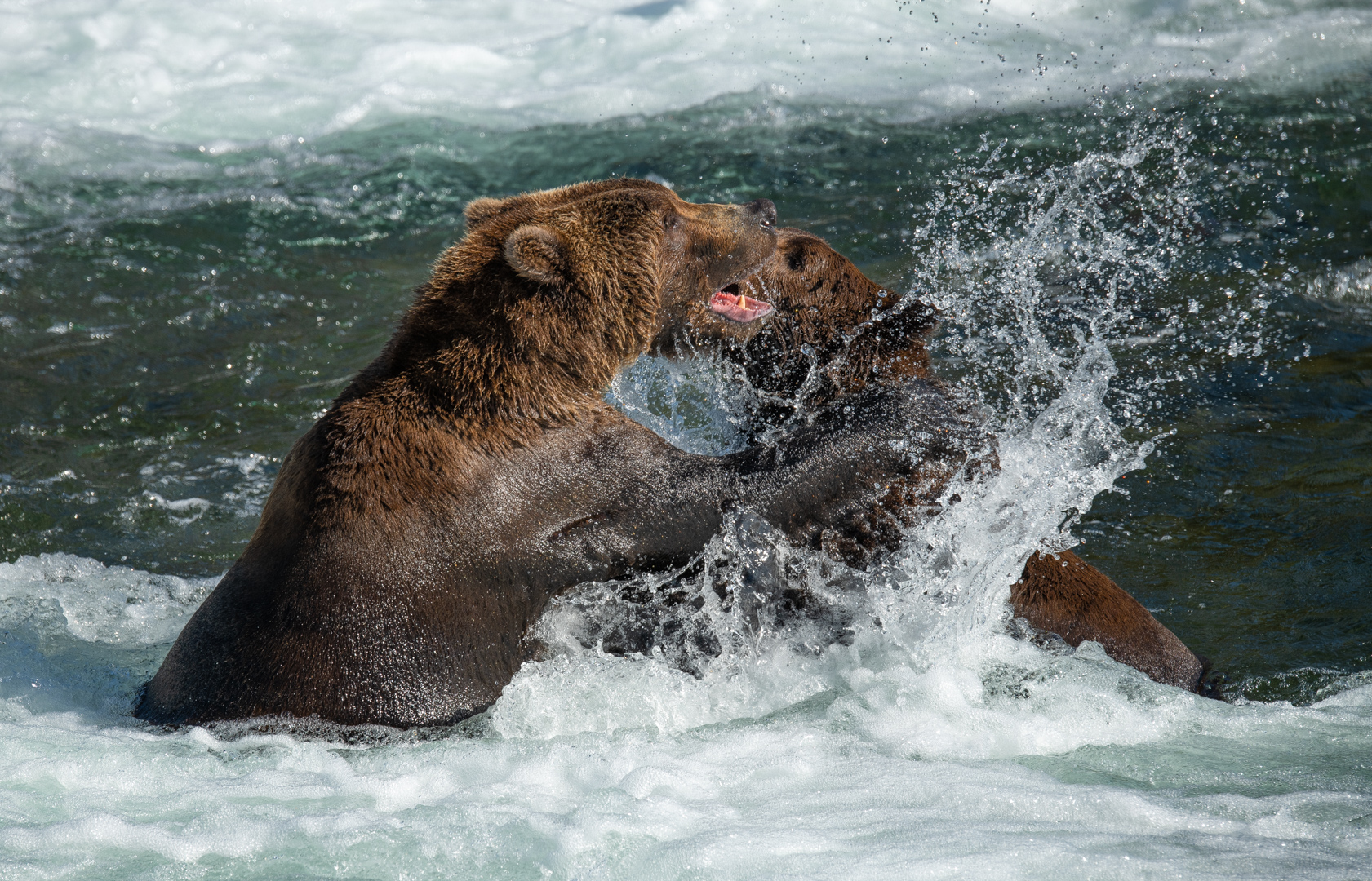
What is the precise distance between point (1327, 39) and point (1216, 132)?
11.4ft

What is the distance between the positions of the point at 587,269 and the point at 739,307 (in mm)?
864

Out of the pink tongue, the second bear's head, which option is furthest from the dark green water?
the second bear's head

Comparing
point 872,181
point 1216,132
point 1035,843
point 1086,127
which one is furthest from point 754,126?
point 1035,843

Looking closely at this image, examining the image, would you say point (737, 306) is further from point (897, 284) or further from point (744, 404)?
point (897, 284)

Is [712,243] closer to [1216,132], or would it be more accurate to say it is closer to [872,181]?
[872,181]

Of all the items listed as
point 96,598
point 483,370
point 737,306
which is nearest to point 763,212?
point 737,306

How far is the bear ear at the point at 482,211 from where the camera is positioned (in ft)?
16.4

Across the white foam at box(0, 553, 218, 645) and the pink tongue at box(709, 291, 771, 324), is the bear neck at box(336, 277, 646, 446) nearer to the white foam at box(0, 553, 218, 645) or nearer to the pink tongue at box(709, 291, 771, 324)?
the pink tongue at box(709, 291, 771, 324)

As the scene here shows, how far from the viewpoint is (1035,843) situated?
349 cm

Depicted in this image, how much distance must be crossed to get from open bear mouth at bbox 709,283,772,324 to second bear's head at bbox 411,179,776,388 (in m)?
0.12

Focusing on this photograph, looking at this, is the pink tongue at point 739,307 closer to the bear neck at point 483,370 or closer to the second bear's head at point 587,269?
the second bear's head at point 587,269

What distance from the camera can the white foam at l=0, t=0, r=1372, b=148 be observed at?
45.7 feet

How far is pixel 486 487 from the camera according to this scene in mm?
4406

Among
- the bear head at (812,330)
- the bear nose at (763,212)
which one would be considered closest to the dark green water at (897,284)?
the bear head at (812,330)
